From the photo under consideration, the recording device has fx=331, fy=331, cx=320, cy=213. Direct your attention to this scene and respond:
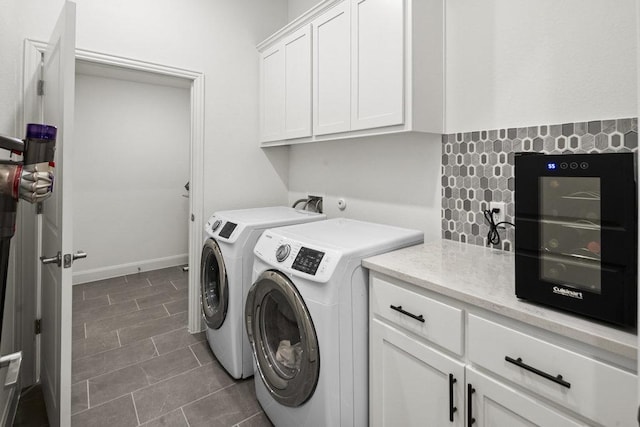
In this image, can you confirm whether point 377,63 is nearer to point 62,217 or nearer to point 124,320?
point 62,217

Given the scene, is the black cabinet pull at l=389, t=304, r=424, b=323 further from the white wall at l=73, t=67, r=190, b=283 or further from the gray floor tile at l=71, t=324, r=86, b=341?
the white wall at l=73, t=67, r=190, b=283

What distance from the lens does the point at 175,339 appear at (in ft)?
8.33

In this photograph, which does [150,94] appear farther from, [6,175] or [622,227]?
[622,227]

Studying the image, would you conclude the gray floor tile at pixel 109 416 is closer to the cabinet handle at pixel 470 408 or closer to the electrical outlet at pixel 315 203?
the cabinet handle at pixel 470 408

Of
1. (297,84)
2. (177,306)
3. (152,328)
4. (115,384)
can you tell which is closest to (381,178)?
(297,84)

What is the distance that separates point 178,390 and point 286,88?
84.1 inches

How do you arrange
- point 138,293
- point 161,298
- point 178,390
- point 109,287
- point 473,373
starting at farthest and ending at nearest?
point 109,287, point 138,293, point 161,298, point 178,390, point 473,373

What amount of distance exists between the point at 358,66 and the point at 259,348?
162 centimetres

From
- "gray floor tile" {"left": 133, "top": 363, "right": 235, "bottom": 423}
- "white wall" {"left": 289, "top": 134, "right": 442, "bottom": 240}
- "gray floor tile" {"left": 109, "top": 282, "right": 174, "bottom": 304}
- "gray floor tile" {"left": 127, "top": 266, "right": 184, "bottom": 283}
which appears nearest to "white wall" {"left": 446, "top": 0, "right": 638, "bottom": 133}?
"white wall" {"left": 289, "top": 134, "right": 442, "bottom": 240}

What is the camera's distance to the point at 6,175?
92cm

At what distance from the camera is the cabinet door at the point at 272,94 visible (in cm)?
255

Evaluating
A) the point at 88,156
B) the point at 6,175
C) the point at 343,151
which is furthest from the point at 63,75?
the point at 88,156

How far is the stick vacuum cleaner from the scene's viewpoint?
3.04 feet

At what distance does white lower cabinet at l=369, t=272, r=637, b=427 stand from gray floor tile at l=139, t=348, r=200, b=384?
1.36 meters
